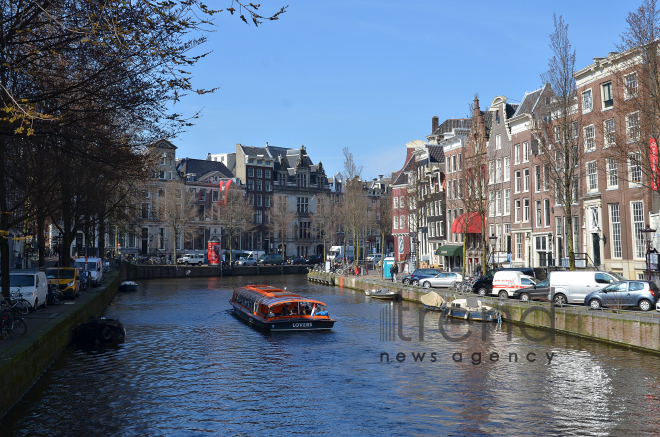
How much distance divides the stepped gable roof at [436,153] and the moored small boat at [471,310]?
46758 millimetres

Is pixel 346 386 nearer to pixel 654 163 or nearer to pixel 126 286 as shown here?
pixel 654 163

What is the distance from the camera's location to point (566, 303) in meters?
40.4

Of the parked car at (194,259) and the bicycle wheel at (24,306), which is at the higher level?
the parked car at (194,259)

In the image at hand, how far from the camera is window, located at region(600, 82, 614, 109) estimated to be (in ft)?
171

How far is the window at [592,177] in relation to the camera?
5485 cm

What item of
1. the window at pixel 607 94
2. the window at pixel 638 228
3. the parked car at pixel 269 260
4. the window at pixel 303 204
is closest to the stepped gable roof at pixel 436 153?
the window at pixel 607 94

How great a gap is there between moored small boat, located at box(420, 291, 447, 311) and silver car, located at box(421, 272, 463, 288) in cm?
920

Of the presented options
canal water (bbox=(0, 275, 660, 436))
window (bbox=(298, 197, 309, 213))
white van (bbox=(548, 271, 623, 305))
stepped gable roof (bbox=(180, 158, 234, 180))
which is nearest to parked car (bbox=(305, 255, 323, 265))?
stepped gable roof (bbox=(180, 158, 234, 180))

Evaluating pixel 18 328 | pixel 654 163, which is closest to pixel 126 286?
pixel 18 328

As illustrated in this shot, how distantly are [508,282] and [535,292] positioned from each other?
13.8 feet

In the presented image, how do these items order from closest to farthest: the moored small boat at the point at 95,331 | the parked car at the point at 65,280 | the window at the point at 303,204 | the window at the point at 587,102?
the moored small boat at the point at 95,331
the parked car at the point at 65,280
the window at the point at 587,102
the window at the point at 303,204

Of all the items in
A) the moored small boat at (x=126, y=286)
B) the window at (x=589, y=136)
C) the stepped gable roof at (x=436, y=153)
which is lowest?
the moored small boat at (x=126, y=286)

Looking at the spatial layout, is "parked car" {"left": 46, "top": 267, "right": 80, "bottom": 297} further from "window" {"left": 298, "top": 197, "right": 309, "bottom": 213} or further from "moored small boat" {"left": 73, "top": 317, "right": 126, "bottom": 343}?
"window" {"left": 298, "top": 197, "right": 309, "bottom": 213}

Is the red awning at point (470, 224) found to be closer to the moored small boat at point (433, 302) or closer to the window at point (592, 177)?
the window at point (592, 177)
